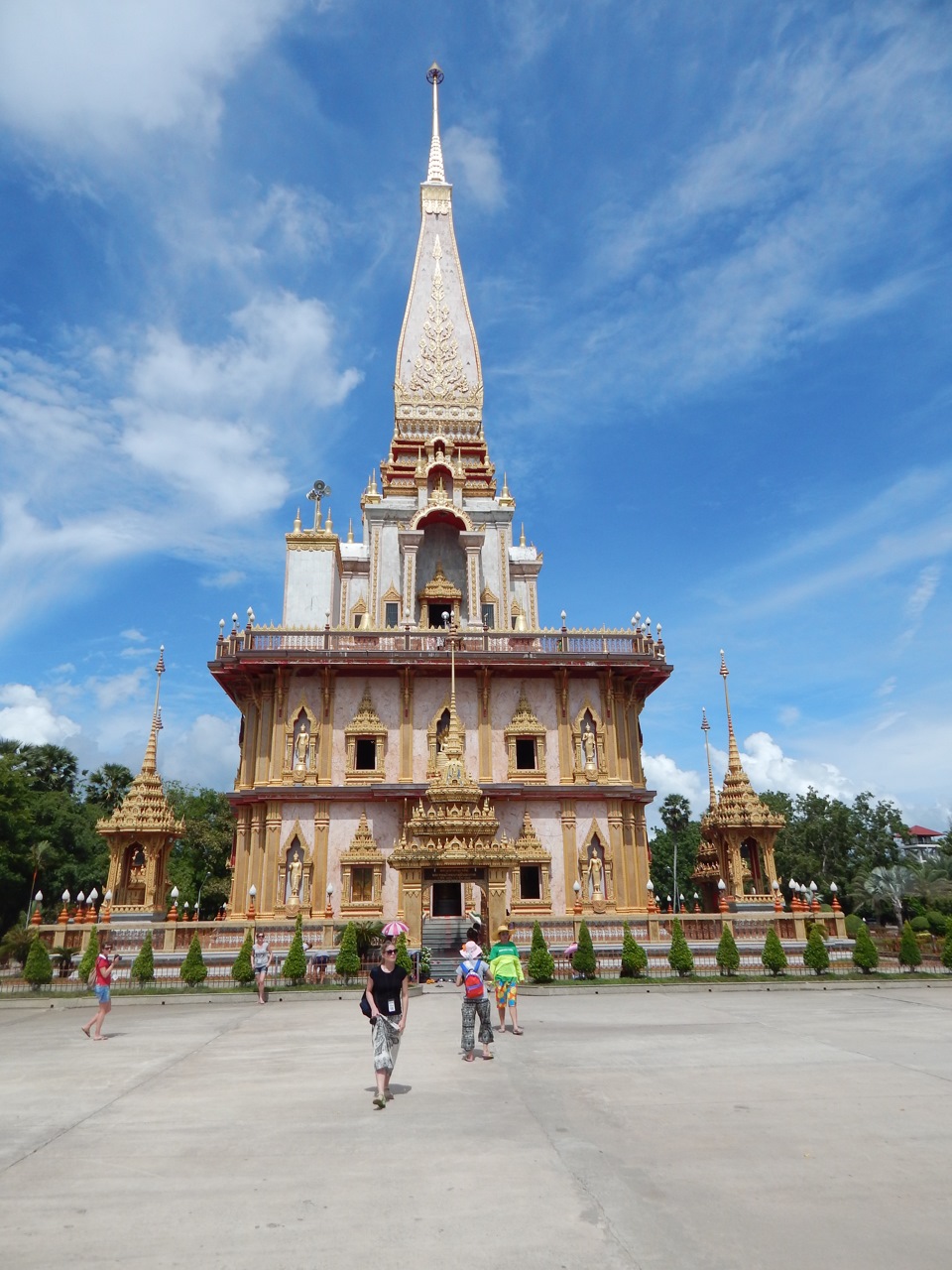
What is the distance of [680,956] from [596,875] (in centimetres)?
847

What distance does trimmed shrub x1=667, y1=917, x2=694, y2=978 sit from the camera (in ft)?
74.7

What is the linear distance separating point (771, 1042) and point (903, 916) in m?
47.7

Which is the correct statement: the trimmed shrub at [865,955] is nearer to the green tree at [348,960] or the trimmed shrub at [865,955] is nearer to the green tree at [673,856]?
the green tree at [348,960]

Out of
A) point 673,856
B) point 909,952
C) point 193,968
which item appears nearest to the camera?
point 193,968

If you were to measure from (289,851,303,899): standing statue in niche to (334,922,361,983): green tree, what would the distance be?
8114 millimetres

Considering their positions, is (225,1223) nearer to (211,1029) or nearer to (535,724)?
(211,1029)

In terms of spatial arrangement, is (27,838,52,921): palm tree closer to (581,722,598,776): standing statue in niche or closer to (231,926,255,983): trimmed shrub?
(231,926,255,983): trimmed shrub

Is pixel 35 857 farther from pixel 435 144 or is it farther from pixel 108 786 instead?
pixel 435 144

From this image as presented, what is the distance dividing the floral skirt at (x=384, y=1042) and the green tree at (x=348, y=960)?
1355cm

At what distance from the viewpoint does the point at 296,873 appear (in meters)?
30.4

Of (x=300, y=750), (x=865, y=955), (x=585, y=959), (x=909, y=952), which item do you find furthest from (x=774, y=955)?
(x=300, y=750)

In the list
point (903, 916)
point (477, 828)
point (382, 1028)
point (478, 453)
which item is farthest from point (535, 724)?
point (903, 916)

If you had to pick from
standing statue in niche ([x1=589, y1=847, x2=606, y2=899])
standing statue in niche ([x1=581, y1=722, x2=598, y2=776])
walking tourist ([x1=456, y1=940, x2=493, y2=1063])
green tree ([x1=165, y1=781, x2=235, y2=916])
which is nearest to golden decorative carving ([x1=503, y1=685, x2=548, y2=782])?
standing statue in niche ([x1=581, y1=722, x2=598, y2=776])

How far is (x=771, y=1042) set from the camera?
12695 millimetres
